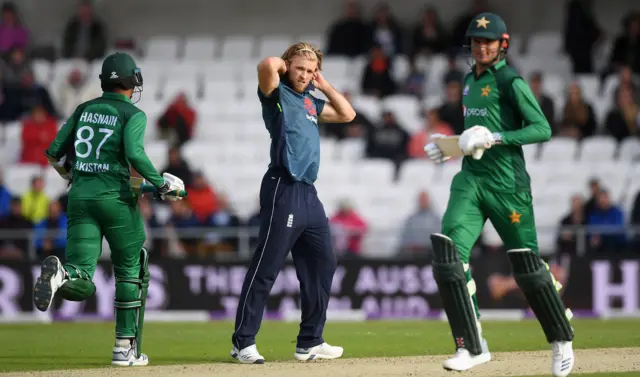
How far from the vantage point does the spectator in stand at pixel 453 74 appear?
61.8ft

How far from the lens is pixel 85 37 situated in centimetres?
2080

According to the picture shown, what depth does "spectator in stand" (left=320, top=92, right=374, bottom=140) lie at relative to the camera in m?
18.6

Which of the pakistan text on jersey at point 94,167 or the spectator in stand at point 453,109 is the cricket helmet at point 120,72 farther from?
the spectator in stand at point 453,109

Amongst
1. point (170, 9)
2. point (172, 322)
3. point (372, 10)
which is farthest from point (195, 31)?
point (172, 322)

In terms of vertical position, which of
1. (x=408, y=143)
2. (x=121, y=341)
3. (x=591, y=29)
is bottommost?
(x=121, y=341)

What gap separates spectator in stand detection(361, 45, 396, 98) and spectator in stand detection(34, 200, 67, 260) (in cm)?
561

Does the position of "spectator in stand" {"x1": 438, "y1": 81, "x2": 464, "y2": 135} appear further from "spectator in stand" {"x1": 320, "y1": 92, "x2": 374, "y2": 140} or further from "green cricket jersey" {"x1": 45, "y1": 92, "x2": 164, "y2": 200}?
"green cricket jersey" {"x1": 45, "y1": 92, "x2": 164, "y2": 200}

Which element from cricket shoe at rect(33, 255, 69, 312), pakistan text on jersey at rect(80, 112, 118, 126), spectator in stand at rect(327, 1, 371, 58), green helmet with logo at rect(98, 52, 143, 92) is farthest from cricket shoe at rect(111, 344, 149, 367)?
spectator in stand at rect(327, 1, 371, 58)

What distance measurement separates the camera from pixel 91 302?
15438 millimetres

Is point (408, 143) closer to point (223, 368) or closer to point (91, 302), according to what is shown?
point (91, 302)

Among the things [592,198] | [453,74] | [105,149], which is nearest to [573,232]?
[592,198]

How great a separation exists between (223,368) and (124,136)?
182 centimetres

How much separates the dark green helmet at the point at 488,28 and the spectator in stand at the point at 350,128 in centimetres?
1015

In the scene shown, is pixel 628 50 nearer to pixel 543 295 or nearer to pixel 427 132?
pixel 427 132
